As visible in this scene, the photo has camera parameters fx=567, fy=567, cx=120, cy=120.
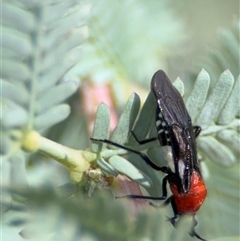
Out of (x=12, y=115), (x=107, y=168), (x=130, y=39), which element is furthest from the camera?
(x=130, y=39)

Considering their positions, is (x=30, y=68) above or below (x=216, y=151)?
above

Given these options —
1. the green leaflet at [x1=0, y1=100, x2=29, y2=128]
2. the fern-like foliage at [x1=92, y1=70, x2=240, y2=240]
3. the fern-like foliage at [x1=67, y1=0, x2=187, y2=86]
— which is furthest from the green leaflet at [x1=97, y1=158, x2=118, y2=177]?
the fern-like foliage at [x1=67, y1=0, x2=187, y2=86]

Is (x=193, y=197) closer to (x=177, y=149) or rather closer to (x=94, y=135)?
(x=177, y=149)

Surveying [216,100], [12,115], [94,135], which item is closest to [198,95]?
[216,100]

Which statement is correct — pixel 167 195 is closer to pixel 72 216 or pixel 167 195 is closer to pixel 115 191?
pixel 115 191

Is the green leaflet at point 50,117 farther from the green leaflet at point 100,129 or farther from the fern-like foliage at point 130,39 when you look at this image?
the fern-like foliage at point 130,39

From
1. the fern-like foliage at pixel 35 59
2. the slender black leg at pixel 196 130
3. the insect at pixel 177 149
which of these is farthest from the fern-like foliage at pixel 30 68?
the slender black leg at pixel 196 130

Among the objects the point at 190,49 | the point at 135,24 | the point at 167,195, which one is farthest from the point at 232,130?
the point at 190,49

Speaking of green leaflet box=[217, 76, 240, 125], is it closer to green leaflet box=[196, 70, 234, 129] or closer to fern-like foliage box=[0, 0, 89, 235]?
green leaflet box=[196, 70, 234, 129]
